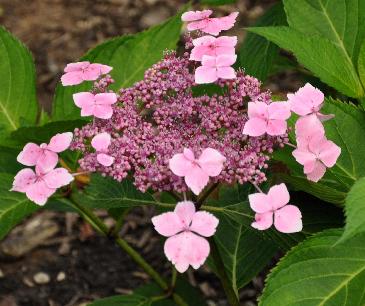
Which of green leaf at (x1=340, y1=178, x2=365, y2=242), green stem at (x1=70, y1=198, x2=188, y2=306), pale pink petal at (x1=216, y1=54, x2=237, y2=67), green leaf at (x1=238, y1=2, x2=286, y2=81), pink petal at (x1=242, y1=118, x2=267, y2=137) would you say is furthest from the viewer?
green leaf at (x1=238, y1=2, x2=286, y2=81)

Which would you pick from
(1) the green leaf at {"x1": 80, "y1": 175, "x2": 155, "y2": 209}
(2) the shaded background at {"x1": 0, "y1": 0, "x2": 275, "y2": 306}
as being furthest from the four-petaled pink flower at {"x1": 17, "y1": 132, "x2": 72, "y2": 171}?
(2) the shaded background at {"x1": 0, "y1": 0, "x2": 275, "y2": 306}

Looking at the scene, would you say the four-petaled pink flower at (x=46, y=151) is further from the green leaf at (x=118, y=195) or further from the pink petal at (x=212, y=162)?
the pink petal at (x=212, y=162)

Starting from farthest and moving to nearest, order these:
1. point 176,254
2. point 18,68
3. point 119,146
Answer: point 18,68
point 119,146
point 176,254

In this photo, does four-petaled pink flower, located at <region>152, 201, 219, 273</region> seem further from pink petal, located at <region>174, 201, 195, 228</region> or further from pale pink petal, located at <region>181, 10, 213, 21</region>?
pale pink petal, located at <region>181, 10, 213, 21</region>

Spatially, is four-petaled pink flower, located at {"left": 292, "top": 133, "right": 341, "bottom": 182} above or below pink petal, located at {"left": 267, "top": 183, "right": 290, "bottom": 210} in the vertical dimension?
above

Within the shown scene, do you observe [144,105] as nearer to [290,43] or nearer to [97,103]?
[97,103]

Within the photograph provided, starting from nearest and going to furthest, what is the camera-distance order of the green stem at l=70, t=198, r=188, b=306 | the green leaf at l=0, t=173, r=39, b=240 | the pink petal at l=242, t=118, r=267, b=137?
the pink petal at l=242, t=118, r=267, b=137, the green leaf at l=0, t=173, r=39, b=240, the green stem at l=70, t=198, r=188, b=306

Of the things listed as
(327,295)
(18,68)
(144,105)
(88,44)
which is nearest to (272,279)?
(327,295)
